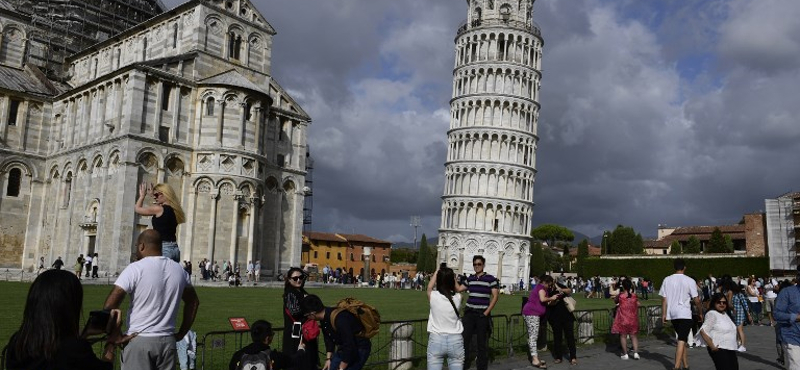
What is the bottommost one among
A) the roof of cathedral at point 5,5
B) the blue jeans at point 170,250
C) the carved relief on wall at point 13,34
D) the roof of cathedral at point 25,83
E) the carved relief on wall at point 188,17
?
the blue jeans at point 170,250

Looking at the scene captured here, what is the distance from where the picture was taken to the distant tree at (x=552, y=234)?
121875 mm

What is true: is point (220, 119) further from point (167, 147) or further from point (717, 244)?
point (717, 244)

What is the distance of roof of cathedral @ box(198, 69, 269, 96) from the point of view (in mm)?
35719

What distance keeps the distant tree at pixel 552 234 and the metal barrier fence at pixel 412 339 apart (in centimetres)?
10688

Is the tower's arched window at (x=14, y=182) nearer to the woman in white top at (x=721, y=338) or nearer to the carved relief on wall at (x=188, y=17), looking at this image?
the carved relief on wall at (x=188, y=17)

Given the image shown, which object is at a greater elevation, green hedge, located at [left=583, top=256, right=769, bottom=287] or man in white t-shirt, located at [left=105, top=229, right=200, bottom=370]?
green hedge, located at [left=583, top=256, right=769, bottom=287]

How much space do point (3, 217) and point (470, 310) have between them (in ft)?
120

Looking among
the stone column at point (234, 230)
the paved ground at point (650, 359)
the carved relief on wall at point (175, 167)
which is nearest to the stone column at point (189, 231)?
the carved relief on wall at point (175, 167)

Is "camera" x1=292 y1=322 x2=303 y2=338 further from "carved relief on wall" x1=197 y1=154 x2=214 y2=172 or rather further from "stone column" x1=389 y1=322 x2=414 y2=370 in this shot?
"carved relief on wall" x1=197 y1=154 x2=214 y2=172

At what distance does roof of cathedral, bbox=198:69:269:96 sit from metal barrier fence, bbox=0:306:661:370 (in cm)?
2515

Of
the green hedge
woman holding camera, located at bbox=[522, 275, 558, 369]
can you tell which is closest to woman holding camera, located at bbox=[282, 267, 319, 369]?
woman holding camera, located at bbox=[522, 275, 558, 369]

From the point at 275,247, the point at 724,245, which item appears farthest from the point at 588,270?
the point at 275,247

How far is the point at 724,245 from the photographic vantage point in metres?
67.0

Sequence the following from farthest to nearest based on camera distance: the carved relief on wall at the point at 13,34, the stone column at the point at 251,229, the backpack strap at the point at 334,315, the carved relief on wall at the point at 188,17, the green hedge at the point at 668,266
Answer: the green hedge at the point at 668,266, the carved relief on wall at the point at 13,34, the carved relief on wall at the point at 188,17, the stone column at the point at 251,229, the backpack strap at the point at 334,315
